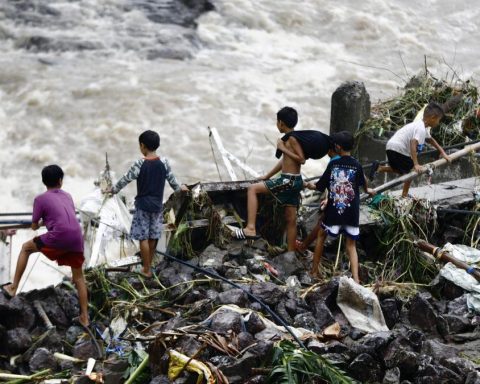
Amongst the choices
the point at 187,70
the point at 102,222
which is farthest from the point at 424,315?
the point at 187,70

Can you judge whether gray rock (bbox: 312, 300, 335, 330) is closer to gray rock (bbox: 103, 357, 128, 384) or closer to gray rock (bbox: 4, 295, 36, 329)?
gray rock (bbox: 103, 357, 128, 384)

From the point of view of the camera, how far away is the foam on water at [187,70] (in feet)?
47.3

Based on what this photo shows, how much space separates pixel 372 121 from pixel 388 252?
2.98m

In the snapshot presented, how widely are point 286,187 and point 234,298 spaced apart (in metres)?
1.57

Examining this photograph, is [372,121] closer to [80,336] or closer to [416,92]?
[416,92]

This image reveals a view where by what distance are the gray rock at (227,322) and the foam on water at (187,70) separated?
624cm

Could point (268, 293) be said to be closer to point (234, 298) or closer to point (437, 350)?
point (234, 298)

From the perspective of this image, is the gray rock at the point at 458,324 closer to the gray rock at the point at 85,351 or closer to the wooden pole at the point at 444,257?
the wooden pole at the point at 444,257

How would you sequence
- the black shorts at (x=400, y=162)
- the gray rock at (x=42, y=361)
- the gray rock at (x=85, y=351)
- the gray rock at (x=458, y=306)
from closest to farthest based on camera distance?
1. the gray rock at (x=42, y=361)
2. the gray rock at (x=85, y=351)
3. the gray rock at (x=458, y=306)
4. the black shorts at (x=400, y=162)

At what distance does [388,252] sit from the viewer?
7246mm

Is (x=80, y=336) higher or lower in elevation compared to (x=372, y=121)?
lower

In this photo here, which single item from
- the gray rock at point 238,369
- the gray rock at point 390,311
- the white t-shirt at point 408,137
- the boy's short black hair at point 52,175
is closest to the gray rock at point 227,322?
the gray rock at point 238,369

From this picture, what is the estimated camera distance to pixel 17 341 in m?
5.90

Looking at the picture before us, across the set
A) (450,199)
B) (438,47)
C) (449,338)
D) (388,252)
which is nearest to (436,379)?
(449,338)
